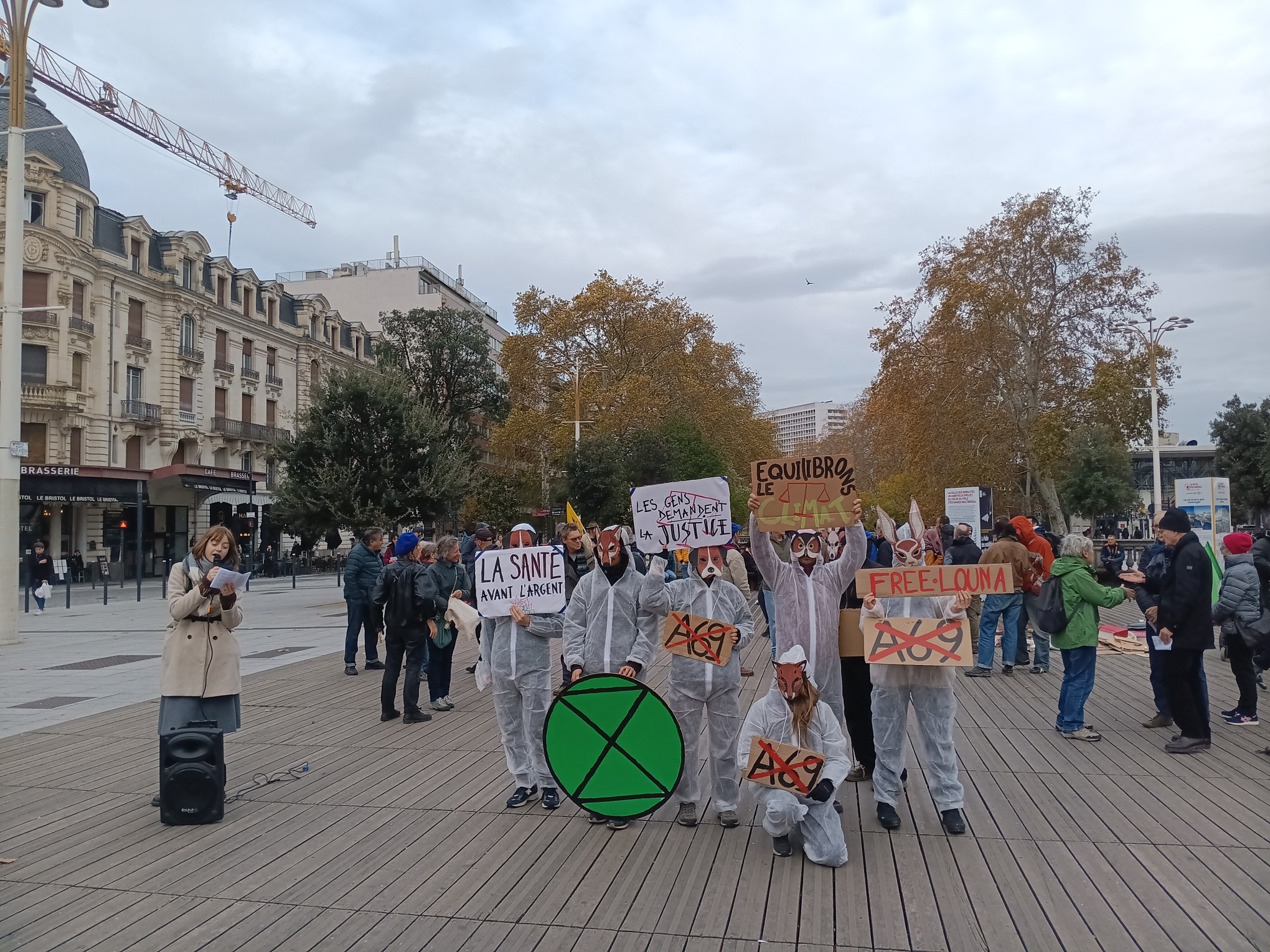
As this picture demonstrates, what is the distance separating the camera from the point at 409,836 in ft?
18.9

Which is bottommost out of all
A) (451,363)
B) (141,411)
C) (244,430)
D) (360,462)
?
(360,462)

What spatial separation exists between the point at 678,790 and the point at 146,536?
42214 mm

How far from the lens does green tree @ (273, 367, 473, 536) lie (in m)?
24.2

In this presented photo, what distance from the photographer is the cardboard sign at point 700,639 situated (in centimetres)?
571

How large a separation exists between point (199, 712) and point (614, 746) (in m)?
2.86

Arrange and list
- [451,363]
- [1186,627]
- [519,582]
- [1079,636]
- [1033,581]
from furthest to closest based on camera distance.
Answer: [451,363], [1033,581], [1079,636], [1186,627], [519,582]

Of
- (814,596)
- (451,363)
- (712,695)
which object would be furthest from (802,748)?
(451,363)

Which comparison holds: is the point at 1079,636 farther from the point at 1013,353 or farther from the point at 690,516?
the point at 1013,353

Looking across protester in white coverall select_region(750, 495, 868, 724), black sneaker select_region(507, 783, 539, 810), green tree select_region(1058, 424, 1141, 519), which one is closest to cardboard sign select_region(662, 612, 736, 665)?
protester in white coverall select_region(750, 495, 868, 724)

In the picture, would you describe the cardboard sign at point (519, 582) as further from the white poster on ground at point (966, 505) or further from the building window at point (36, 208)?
the building window at point (36, 208)

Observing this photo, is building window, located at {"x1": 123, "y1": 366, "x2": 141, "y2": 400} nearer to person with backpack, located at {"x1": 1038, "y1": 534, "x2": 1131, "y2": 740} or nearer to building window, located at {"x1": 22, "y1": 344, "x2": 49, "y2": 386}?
building window, located at {"x1": 22, "y1": 344, "x2": 49, "y2": 386}

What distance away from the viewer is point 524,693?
6.42m

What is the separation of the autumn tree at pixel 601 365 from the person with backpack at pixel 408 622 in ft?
123

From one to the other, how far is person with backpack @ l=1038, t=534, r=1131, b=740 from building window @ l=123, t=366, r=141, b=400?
135 ft
